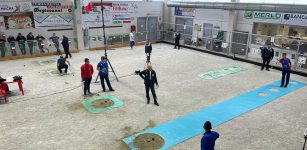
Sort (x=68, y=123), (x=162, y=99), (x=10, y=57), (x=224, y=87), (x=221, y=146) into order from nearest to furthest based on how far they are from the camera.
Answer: (x=221, y=146)
(x=68, y=123)
(x=162, y=99)
(x=224, y=87)
(x=10, y=57)

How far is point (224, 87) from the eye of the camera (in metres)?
13.2

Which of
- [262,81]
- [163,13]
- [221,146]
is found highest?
[163,13]

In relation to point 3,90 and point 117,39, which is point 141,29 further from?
point 3,90

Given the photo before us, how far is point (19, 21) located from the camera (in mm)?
19281

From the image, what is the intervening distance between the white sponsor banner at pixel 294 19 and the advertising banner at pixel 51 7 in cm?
1683

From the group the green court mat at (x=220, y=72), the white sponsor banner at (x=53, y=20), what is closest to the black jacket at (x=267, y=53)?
the green court mat at (x=220, y=72)

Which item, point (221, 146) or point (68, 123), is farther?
point (68, 123)

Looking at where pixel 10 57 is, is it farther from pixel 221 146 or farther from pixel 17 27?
pixel 221 146

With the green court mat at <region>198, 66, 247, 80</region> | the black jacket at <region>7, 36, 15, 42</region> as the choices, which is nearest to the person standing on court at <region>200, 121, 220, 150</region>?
the green court mat at <region>198, 66, 247, 80</region>

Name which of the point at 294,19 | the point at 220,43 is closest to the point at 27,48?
the point at 220,43

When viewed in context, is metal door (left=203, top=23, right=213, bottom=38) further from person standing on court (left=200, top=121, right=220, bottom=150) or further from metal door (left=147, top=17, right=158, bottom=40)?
person standing on court (left=200, top=121, right=220, bottom=150)

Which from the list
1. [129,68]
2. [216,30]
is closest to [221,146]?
[129,68]

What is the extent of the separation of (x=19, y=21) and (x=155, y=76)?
46.9 ft

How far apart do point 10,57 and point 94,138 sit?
14.1 meters
